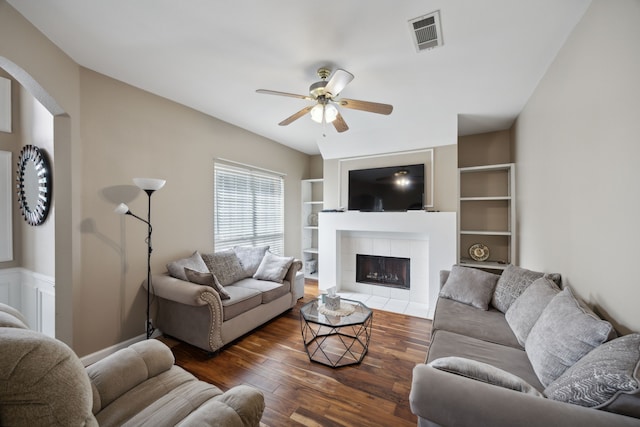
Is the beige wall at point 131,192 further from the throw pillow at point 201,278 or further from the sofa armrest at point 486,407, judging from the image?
the sofa armrest at point 486,407

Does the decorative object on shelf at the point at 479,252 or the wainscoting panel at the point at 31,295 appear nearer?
the wainscoting panel at the point at 31,295

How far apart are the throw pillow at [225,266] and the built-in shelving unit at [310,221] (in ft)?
6.85

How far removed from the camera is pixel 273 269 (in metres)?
3.39

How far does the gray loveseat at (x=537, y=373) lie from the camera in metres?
0.91

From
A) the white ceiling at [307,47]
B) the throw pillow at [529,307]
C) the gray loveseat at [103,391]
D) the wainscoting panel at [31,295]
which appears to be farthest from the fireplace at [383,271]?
the wainscoting panel at [31,295]

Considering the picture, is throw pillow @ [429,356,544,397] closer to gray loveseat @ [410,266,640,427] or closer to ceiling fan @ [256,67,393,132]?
gray loveseat @ [410,266,640,427]

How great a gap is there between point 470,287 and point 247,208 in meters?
3.24

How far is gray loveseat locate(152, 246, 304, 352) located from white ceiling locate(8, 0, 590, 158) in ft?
6.30

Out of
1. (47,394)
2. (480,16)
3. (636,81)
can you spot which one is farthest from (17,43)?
(636,81)

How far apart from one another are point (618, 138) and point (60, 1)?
330 cm

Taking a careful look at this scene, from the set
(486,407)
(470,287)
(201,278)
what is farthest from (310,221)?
(486,407)

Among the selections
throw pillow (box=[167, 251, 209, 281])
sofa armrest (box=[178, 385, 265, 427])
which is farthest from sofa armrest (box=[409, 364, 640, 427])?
throw pillow (box=[167, 251, 209, 281])

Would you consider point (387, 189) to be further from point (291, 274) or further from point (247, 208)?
point (247, 208)

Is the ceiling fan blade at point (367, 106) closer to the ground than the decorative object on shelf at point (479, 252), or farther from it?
farther from it
